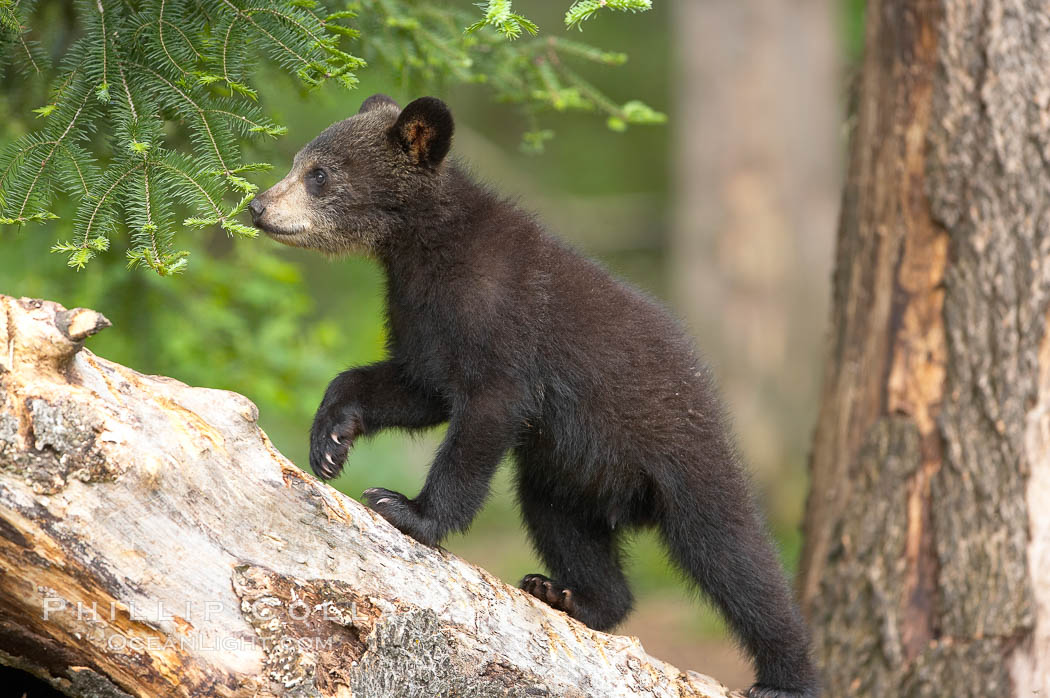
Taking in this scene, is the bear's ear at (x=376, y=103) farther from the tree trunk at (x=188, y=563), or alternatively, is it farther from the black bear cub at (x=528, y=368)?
the tree trunk at (x=188, y=563)

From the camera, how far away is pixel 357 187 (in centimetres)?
420

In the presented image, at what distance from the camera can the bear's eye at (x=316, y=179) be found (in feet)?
13.9

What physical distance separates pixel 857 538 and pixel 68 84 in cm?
405

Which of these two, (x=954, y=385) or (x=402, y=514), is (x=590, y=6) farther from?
(x=954, y=385)

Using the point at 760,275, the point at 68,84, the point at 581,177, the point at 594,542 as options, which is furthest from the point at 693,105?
the point at 68,84

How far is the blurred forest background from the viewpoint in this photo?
6141 mm

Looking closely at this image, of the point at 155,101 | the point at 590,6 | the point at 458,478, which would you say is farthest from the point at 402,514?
the point at 590,6

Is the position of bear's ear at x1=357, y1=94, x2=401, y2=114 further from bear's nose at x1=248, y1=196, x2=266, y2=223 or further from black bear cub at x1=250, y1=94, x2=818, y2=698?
bear's nose at x1=248, y1=196, x2=266, y2=223

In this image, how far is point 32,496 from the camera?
8.82 ft

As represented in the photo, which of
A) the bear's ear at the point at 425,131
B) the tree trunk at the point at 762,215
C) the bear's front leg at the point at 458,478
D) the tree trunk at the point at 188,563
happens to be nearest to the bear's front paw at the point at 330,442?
the bear's front leg at the point at 458,478

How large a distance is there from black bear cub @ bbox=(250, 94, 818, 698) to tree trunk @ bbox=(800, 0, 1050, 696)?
0.97 meters

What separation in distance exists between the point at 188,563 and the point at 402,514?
87cm

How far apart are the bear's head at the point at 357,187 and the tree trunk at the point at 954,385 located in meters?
2.47

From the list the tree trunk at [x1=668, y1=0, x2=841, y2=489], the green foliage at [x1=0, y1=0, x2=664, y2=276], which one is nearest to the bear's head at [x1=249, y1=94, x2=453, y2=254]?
the green foliage at [x1=0, y1=0, x2=664, y2=276]
